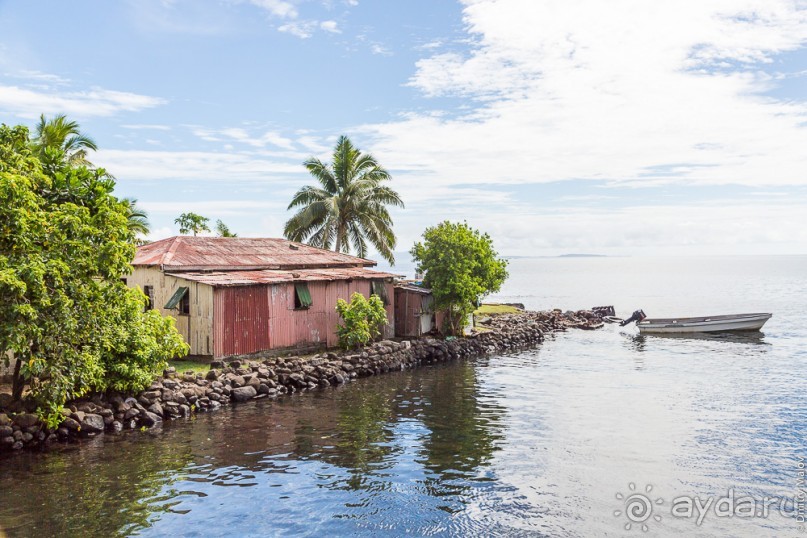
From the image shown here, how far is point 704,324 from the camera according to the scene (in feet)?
152

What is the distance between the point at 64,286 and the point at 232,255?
45.0 feet

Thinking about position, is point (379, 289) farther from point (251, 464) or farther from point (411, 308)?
point (251, 464)

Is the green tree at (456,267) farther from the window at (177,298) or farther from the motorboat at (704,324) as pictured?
the motorboat at (704,324)

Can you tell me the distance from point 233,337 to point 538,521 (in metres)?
16.5

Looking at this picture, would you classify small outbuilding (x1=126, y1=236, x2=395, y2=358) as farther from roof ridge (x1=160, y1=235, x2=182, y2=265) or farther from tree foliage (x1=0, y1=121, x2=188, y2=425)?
tree foliage (x1=0, y1=121, x2=188, y2=425)

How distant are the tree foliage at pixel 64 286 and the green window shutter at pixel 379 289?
15.1m

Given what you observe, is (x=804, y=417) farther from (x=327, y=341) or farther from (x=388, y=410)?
(x=327, y=341)

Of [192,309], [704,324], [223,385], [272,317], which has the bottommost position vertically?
[223,385]

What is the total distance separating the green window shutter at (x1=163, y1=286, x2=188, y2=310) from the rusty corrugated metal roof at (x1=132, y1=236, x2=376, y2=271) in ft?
4.45

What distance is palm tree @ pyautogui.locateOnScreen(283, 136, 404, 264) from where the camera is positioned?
4194 cm

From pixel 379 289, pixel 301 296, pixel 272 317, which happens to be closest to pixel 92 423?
pixel 272 317

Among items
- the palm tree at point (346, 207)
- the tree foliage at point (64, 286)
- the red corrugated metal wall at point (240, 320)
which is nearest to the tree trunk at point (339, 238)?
the palm tree at point (346, 207)

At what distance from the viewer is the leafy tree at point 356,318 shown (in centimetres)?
2936

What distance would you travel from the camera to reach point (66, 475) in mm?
14516
